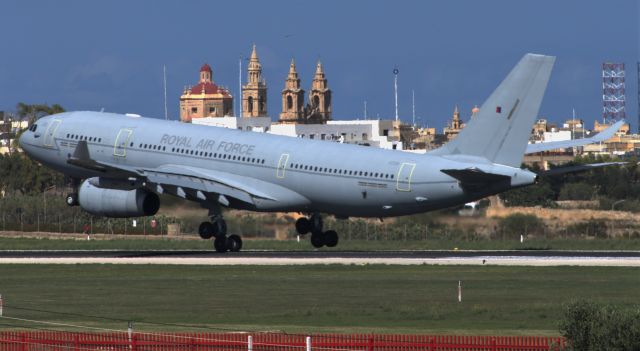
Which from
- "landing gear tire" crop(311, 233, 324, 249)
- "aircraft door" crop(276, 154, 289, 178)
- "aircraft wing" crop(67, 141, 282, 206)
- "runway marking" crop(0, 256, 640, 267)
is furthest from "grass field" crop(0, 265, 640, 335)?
"landing gear tire" crop(311, 233, 324, 249)

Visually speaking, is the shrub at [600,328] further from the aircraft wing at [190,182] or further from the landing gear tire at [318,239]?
the landing gear tire at [318,239]

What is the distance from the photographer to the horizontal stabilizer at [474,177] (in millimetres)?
65500

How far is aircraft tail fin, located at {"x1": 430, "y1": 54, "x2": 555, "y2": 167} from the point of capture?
218ft

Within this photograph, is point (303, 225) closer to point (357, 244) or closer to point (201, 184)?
point (201, 184)

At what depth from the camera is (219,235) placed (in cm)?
7450

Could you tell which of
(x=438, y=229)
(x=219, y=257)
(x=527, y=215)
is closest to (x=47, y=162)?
(x=219, y=257)

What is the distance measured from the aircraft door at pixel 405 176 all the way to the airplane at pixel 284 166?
4cm

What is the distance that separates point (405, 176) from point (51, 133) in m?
20.7

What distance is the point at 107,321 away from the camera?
45.8 metres

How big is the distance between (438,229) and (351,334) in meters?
40.0

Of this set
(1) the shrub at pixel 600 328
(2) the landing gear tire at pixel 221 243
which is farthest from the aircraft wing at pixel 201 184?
(1) the shrub at pixel 600 328

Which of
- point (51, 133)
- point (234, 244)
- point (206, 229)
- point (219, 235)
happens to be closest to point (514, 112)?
point (234, 244)

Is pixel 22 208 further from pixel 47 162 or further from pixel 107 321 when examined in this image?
pixel 107 321

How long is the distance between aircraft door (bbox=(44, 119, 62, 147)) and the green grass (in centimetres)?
692
